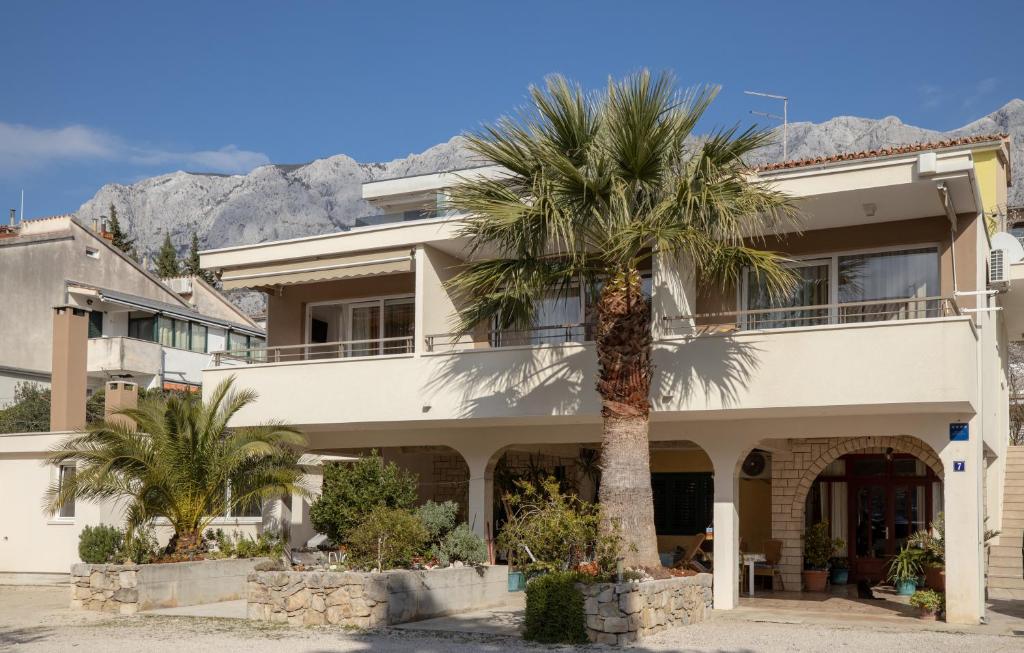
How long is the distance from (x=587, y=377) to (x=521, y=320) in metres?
1.97

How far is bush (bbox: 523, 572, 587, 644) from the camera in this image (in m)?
16.1

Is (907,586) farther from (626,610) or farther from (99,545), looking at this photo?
(99,545)

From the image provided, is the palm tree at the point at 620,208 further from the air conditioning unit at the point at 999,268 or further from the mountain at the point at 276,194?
the mountain at the point at 276,194

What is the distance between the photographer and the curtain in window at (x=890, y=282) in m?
20.5

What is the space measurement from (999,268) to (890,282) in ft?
7.19

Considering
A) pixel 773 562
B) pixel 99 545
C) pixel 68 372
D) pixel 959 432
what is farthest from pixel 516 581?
pixel 68 372

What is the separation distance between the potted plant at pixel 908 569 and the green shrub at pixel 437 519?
29.3ft

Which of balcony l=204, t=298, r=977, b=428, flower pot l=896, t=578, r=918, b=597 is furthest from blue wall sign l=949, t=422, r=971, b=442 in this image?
flower pot l=896, t=578, r=918, b=597

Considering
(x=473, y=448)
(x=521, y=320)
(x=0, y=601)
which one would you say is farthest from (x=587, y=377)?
(x=0, y=601)

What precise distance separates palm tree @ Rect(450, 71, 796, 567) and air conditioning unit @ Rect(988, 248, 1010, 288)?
5488 millimetres

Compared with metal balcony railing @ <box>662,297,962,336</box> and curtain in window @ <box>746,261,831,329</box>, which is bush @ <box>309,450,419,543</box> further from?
curtain in window @ <box>746,261,831,329</box>

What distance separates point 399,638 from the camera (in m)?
16.7

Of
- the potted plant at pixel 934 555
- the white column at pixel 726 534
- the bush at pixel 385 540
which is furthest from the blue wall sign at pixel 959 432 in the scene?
the bush at pixel 385 540

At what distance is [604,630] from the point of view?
15930 mm
